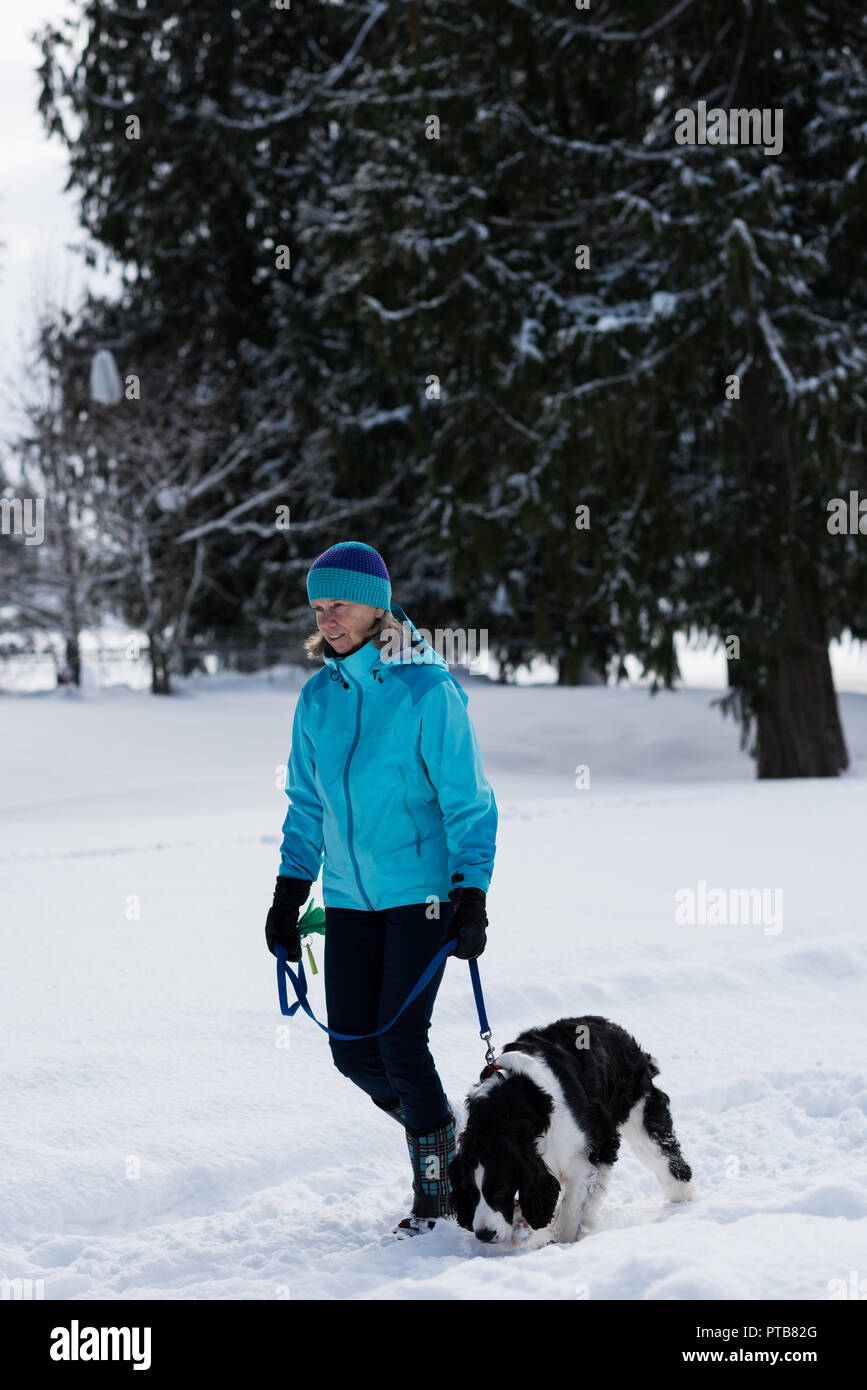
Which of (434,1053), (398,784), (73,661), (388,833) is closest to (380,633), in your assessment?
(398,784)

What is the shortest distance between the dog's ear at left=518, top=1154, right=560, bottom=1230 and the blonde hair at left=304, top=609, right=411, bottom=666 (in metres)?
1.41

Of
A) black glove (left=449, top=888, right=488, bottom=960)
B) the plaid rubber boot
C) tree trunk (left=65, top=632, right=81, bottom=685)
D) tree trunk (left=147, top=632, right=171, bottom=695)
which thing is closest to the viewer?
black glove (left=449, top=888, right=488, bottom=960)

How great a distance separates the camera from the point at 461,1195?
3.48m

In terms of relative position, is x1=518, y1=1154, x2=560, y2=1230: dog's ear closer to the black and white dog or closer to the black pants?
the black and white dog

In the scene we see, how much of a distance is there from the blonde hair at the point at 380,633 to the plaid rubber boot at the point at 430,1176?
1350 millimetres

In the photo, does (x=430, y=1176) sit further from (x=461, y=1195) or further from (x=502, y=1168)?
(x=502, y=1168)

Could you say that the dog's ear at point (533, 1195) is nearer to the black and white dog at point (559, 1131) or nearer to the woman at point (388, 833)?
the black and white dog at point (559, 1131)

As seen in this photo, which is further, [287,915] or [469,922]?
[287,915]

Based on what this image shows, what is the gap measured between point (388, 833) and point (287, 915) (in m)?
0.42

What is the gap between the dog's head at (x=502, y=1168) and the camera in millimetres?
3410

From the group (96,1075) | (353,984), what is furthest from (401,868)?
(96,1075)

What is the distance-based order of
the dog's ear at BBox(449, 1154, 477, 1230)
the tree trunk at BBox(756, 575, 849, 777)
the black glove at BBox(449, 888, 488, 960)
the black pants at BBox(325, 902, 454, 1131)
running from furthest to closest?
the tree trunk at BBox(756, 575, 849, 777), the black pants at BBox(325, 902, 454, 1131), the dog's ear at BBox(449, 1154, 477, 1230), the black glove at BBox(449, 888, 488, 960)

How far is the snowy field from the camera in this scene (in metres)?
3.41

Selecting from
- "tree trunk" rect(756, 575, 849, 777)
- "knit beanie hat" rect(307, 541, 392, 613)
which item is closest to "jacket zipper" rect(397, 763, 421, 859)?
"knit beanie hat" rect(307, 541, 392, 613)
